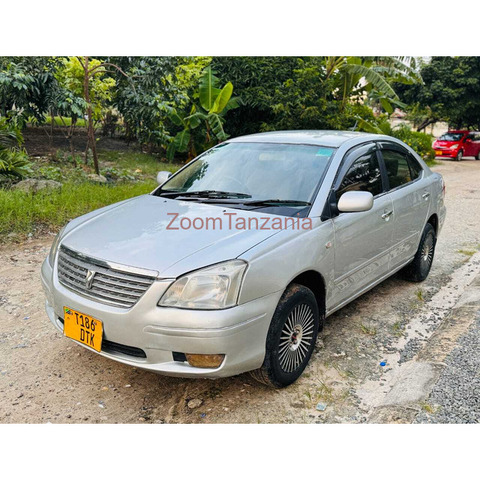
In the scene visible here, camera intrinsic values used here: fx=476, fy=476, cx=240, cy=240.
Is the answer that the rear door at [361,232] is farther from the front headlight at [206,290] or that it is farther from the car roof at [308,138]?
the front headlight at [206,290]

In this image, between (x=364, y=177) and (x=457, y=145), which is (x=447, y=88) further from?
(x=364, y=177)

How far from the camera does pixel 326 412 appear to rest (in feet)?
10.1

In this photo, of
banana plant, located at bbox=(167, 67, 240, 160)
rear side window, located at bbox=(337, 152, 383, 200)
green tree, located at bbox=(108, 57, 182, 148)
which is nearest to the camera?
rear side window, located at bbox=(337, 152, 383, 200)

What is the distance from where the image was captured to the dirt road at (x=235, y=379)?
303 centimetres

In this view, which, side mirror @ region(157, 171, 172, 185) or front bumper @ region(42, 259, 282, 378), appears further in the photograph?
side mirror @ region(157, 171, 172, 185)

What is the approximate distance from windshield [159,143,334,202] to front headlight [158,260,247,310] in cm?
107

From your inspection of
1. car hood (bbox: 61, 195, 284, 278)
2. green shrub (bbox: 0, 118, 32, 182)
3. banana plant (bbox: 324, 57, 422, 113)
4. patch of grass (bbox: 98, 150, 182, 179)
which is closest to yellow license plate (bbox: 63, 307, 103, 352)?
car hood (bbox: 61, 195, 284, 278)

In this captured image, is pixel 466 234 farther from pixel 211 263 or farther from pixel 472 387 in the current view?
pixel 211 263

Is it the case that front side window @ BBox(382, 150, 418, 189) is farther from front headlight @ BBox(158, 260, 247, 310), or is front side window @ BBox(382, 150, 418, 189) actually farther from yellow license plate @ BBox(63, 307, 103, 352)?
yellow license plate @ BBox(63, 307, 103, 352)

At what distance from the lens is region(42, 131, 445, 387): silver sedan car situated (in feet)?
9.01

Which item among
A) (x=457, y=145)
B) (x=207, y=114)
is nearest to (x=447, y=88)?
(x=457, y=145)

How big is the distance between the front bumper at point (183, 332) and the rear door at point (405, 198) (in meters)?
2.18

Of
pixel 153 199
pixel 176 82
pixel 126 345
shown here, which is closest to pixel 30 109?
pixel 176 82

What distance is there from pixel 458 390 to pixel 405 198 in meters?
2.08
